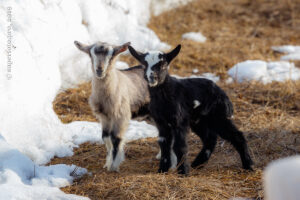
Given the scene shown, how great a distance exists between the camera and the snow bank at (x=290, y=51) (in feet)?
36.4

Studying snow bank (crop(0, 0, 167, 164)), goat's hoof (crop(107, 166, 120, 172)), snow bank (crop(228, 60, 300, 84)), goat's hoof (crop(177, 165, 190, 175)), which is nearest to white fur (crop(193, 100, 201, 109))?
goat's hoof (crop(177, 165, 190, 175))

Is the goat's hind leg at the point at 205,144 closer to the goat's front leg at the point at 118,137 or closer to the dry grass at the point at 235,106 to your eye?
the dry grass at the point at 235,106

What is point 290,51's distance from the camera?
460 inches

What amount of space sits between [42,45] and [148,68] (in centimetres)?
282

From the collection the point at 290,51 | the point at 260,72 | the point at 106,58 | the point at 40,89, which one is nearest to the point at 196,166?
the point at 106,58

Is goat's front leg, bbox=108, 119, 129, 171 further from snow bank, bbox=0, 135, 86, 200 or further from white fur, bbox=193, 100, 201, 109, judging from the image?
white fur, bbox=193, 100, 201, 109

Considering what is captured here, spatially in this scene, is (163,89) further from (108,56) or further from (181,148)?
(108,56)

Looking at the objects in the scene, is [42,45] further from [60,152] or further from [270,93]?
[270,93]

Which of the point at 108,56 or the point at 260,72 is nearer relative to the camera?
the point at 108,56

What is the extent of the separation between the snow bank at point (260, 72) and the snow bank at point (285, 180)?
7989 millimetres

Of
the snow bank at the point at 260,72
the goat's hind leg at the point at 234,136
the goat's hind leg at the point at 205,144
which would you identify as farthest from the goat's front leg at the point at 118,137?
the snow bank at the point at 260,72

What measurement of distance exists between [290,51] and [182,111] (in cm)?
793

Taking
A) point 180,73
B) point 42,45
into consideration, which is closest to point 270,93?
point 180,73

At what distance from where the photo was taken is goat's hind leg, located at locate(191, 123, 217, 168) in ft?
17.5
